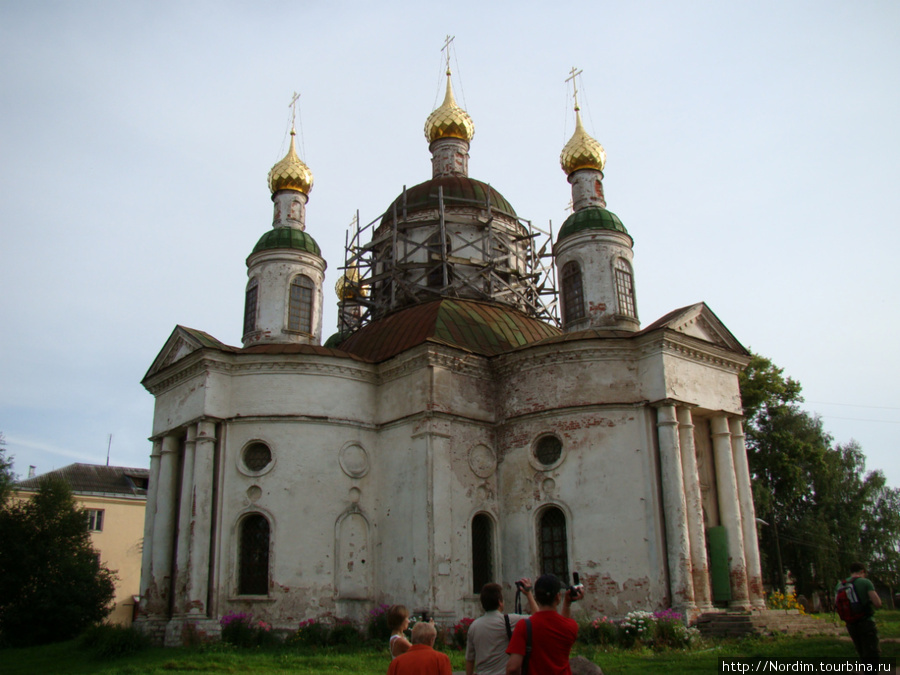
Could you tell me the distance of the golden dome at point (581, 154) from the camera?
21.5m

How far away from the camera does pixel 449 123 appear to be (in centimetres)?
2506

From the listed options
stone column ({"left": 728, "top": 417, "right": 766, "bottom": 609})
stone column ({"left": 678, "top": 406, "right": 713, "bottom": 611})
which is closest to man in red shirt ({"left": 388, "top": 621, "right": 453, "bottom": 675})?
stone column ({"left": 678, "top": 406, "right": 713, "bottom": 611})

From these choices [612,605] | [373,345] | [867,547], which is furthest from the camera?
[867,547]

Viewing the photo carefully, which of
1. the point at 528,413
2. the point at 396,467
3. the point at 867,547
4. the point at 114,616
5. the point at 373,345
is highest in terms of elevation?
the point at 373,345

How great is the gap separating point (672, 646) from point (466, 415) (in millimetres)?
6389

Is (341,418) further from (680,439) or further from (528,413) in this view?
(680,439)

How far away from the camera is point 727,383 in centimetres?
1803

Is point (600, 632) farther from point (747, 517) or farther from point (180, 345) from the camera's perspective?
point (180, 345)

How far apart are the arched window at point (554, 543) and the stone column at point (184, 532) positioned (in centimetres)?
744

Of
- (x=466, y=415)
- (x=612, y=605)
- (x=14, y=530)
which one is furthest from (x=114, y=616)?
(x=612, y=605)

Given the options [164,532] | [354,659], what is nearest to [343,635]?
[354,659]

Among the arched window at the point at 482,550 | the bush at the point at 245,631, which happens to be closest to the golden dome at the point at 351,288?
the arched window at the point at 482,550

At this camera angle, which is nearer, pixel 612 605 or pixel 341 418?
pixel 612 605

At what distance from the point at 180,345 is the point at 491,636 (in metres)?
15.7
